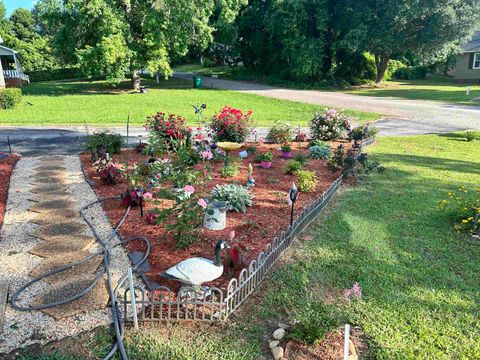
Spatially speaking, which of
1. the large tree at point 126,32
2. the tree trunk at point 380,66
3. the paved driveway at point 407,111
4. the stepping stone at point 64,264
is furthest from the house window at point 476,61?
the stepping stone at point 64,264

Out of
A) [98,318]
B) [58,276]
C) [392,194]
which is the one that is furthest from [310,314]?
[392,194]

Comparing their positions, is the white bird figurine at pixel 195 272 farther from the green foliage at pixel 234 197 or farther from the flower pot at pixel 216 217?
the green foliage at pixel 234 197

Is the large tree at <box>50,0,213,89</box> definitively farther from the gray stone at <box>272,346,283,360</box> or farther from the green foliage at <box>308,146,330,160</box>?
the gray stone at <box>272,346,283,360</box>

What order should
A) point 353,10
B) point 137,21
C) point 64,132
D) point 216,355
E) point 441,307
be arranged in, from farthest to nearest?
point 353,10 → point 137,21 → point 64,132 → point 441,307 → point 216,355

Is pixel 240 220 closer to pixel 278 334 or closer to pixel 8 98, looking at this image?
pixel 278 334

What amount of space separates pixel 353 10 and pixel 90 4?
1877 cm

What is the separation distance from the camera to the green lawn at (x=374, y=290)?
126 inches

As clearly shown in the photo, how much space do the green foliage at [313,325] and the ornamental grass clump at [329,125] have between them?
27.3ft

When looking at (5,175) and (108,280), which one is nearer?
(108,280)

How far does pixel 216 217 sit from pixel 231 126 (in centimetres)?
536

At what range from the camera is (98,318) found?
11.1ft

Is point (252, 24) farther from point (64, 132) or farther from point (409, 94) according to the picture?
point (64, 132)

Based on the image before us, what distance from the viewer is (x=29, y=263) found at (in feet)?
14.0

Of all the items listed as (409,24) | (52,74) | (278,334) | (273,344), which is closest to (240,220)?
(278,334)
